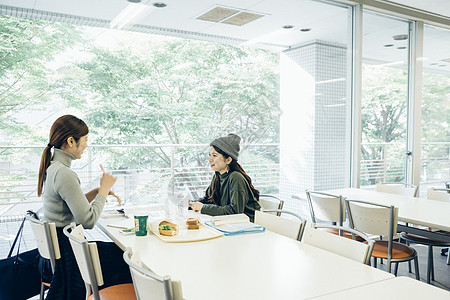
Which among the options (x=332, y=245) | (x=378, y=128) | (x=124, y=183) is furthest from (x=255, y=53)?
(x=332, y=245)

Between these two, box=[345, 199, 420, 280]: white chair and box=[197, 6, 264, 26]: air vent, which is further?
box=[197, 6, 264, 26]: air vent

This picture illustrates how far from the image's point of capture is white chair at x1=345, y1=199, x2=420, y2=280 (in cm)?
234

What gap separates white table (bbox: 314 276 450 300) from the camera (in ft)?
3.74

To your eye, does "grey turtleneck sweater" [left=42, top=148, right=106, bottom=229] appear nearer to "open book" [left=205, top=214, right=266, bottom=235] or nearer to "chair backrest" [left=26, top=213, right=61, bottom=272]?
"chair backrest" [left=26, top=213, right=61, bottom=272]

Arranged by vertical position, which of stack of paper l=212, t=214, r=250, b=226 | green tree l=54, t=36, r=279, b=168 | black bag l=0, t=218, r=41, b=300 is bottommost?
black bag l=0, t=218, r=41, b=300

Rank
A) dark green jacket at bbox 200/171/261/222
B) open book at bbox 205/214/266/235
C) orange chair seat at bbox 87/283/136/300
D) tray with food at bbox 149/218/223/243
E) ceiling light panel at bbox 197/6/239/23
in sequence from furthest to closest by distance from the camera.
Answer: ceiling light panel at bbox 197/6/239/23, dark green jacket at bbox 200/171/261/222, open book at bbox 205/214/266/235, tray with food at bbox 149/218/223/243, orange chair seat at bbox 87/283/136/300

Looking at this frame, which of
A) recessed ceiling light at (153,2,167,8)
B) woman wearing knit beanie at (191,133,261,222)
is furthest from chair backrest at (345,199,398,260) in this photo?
recessed ceiling light at (153,2,167,8)

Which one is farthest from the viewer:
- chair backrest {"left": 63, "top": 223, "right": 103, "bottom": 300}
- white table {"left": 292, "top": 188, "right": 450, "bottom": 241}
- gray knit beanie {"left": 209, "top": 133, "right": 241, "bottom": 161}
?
gray knit beanie {"left": 209, "top": 133, "right": 241, "bottom": 161}

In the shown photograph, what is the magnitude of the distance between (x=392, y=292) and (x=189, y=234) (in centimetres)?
95

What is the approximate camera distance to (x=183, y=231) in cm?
191

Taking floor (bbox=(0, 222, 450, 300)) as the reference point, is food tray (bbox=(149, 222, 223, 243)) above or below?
above

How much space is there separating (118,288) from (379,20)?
391 cm

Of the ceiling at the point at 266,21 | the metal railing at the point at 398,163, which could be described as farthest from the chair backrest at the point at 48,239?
the metal railing at the point at 398,163

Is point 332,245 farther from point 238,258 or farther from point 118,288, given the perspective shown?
point 118,288
